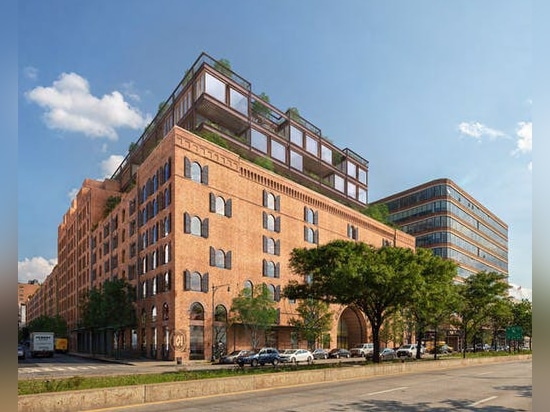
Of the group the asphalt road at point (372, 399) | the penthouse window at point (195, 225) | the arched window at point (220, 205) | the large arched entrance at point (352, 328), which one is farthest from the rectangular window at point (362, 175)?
the asphalt road at point (372, 399)

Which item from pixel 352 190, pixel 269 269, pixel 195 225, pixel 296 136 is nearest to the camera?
pixel 195 225

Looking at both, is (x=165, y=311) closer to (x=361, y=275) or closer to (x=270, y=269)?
(x=270, y=269)

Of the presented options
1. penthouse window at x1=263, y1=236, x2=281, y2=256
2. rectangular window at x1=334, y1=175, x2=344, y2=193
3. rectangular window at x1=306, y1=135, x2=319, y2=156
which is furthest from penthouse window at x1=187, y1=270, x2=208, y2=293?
rectangular window at x1=334, y1=175, x2=344, y2=193

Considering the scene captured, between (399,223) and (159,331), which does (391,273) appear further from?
(399,223)

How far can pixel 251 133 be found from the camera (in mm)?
84625

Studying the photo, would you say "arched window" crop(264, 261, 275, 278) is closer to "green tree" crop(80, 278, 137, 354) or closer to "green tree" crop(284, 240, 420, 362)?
"green tree" crop(80, 278, 137, 354)

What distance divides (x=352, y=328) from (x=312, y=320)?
1013 inches

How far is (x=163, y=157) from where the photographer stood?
221 feet

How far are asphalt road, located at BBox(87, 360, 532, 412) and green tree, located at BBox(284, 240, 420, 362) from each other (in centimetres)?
1085

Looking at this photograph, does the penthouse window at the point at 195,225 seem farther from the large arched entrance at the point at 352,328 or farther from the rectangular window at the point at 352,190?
the rectangular window at the point at 352,190

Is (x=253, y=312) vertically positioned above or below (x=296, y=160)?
below

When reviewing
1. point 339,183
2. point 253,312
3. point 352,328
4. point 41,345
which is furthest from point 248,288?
point 339,183

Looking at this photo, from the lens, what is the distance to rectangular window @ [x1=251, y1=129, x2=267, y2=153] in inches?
3359

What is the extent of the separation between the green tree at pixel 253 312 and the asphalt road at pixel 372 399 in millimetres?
38665
